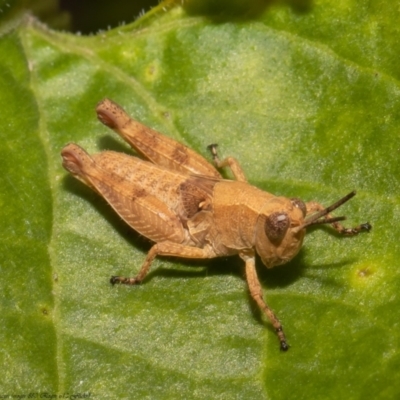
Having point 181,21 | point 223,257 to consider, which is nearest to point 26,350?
point 223,257

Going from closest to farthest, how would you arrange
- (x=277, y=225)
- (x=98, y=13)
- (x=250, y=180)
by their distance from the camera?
(x=277, y=225) → (x=250, y=180) → (x=98, y=13)

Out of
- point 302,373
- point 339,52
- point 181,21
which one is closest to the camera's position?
point 302,373

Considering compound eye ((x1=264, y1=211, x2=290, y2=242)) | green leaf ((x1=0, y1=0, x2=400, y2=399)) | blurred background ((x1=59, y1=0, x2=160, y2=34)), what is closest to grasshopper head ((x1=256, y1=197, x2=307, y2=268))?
compound eye ((x1=264, y1=211, x2=290, y2=242))

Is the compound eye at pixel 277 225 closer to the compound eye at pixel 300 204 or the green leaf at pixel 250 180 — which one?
the compound eye at pixel 300 204

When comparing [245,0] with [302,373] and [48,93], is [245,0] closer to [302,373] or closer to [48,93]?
[48,93]

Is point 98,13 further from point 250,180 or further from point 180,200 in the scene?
point 250,180

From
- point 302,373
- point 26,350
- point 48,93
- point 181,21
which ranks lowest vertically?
point 302,373

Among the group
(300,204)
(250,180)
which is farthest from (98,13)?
(300,204)
